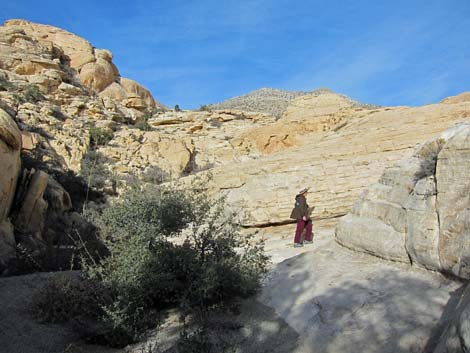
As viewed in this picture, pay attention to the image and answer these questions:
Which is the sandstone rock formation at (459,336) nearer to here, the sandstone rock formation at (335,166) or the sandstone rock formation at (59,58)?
the sandstone rock formation at (335,166)

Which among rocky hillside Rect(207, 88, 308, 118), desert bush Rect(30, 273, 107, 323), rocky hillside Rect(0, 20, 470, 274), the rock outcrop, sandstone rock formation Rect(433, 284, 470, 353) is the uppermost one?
rocky hillside Rect(207, 88, 308, 118)

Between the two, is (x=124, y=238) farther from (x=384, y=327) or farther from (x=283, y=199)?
(x=283, y=199)

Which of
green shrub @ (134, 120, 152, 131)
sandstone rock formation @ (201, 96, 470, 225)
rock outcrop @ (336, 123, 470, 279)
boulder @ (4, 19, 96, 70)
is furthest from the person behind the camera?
boulder @ (4, 19, 96, 70)

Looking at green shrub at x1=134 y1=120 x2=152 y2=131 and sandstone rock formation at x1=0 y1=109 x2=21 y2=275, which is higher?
green shrub at x1=134 y1=120 x2=152 y2=131

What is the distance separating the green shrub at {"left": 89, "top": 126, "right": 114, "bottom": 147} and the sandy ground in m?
21.3

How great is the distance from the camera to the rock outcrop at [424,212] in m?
4.39

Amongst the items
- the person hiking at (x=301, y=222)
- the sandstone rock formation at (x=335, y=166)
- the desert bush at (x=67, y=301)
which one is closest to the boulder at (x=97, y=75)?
the sandstone rock formation at (x=335, y=166)

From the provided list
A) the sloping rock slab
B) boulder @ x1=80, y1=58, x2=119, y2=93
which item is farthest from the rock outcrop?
boulder @ x1=80, y1=58, x2=119, y2=93

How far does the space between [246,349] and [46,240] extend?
27.0ft

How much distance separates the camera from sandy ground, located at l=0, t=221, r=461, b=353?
12.8ft

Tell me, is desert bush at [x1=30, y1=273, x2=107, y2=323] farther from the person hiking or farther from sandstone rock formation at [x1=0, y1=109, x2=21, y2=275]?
the person hiking

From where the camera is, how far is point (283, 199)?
11.1 metres

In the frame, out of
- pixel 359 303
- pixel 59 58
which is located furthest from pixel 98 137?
pixel 359 303

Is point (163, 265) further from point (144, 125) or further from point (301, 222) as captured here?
point (144, 125)
